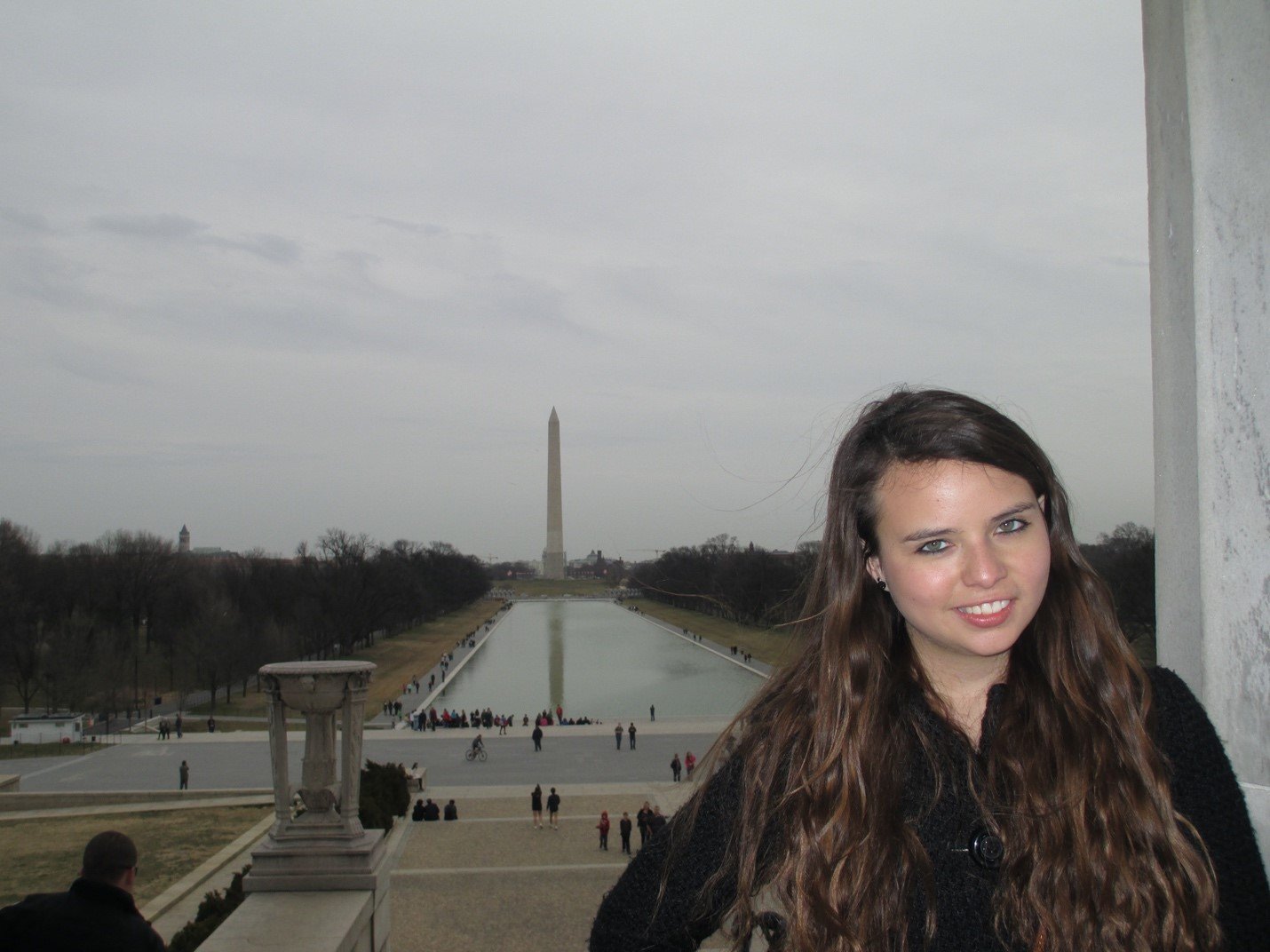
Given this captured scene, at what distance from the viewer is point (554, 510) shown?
110 metres

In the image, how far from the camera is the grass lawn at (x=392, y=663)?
33.9 m

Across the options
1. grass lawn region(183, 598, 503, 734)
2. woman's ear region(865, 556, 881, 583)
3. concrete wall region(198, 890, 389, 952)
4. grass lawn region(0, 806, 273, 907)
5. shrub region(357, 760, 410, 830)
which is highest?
woman's ear region(865, 556, 881, 583)

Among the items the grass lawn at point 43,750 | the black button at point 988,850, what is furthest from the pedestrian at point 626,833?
the grass lawn at point 43,750

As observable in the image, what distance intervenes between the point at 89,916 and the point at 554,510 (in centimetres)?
10635

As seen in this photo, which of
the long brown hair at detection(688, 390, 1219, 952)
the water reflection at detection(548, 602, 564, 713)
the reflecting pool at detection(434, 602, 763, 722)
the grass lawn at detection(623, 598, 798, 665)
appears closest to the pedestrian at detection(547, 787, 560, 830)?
the reflecting pool at detection(434, 602, 763, 722)

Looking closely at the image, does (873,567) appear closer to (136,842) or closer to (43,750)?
(136,842)

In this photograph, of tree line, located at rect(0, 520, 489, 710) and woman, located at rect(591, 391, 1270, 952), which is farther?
tree line, located at rect(0, 520, 489, 710)

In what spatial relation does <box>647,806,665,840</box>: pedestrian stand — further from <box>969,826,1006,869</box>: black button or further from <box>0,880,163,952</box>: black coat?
<box>0,880,163,952</box>: black coat

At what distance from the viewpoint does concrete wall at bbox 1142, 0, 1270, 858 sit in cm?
177

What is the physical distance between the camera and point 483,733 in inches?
1136

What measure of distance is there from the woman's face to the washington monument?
10094cm

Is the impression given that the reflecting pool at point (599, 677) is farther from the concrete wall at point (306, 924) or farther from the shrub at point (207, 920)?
the concrete wall at point (306, 924)

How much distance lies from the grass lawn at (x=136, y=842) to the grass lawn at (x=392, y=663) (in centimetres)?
369

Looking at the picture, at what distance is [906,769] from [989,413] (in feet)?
2.13
